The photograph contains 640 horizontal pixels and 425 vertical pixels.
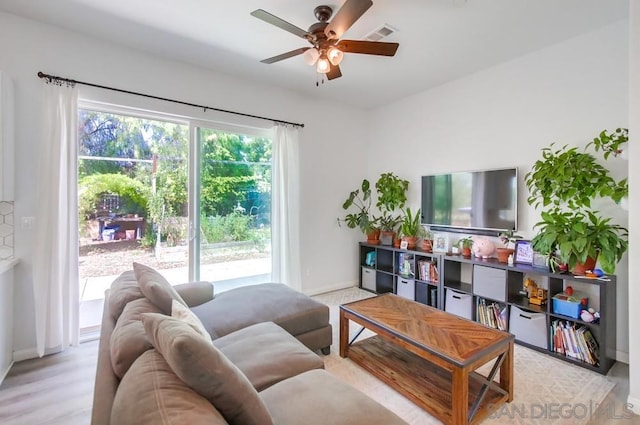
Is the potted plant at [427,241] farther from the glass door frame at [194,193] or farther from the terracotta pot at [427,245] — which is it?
the glass door frame at [194,193]

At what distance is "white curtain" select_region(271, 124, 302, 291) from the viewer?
3.73m

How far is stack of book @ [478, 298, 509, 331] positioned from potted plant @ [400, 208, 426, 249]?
1083 mm

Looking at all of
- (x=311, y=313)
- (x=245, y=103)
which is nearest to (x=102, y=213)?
(x=245, y=103)

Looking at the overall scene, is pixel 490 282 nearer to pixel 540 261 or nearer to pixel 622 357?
pixel 540 261

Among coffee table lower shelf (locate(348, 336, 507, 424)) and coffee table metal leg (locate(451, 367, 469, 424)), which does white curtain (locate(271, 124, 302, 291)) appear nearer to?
coffee table lower shelf (locate(348, 336, 507, 424))

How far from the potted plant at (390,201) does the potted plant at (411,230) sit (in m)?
0.21

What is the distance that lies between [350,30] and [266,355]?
2.61 metres

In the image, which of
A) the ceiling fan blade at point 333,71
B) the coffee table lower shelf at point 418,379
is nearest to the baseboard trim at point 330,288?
the coffee table lower shelf at point 418,379

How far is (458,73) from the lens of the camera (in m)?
3.44

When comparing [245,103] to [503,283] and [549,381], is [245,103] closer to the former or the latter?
[503,283]

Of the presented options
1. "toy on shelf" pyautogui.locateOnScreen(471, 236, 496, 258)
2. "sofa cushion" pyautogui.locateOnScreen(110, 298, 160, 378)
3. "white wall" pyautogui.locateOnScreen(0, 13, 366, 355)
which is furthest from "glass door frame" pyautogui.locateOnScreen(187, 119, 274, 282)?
"toy on shelf" pyautogui.locateOnScreen(471, 236, 496, 258)

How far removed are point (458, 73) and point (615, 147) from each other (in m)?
1.72

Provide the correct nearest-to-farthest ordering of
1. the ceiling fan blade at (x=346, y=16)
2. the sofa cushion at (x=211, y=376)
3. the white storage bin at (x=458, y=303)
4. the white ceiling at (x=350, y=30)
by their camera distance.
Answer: the sofa cushion at (x=211, y=376), the ceiling fan blade at (x=346, y=16), the white ceiling at (x=350, y=30), the white storage bin at (x=458, y=303)

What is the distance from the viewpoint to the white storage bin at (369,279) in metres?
4.32
